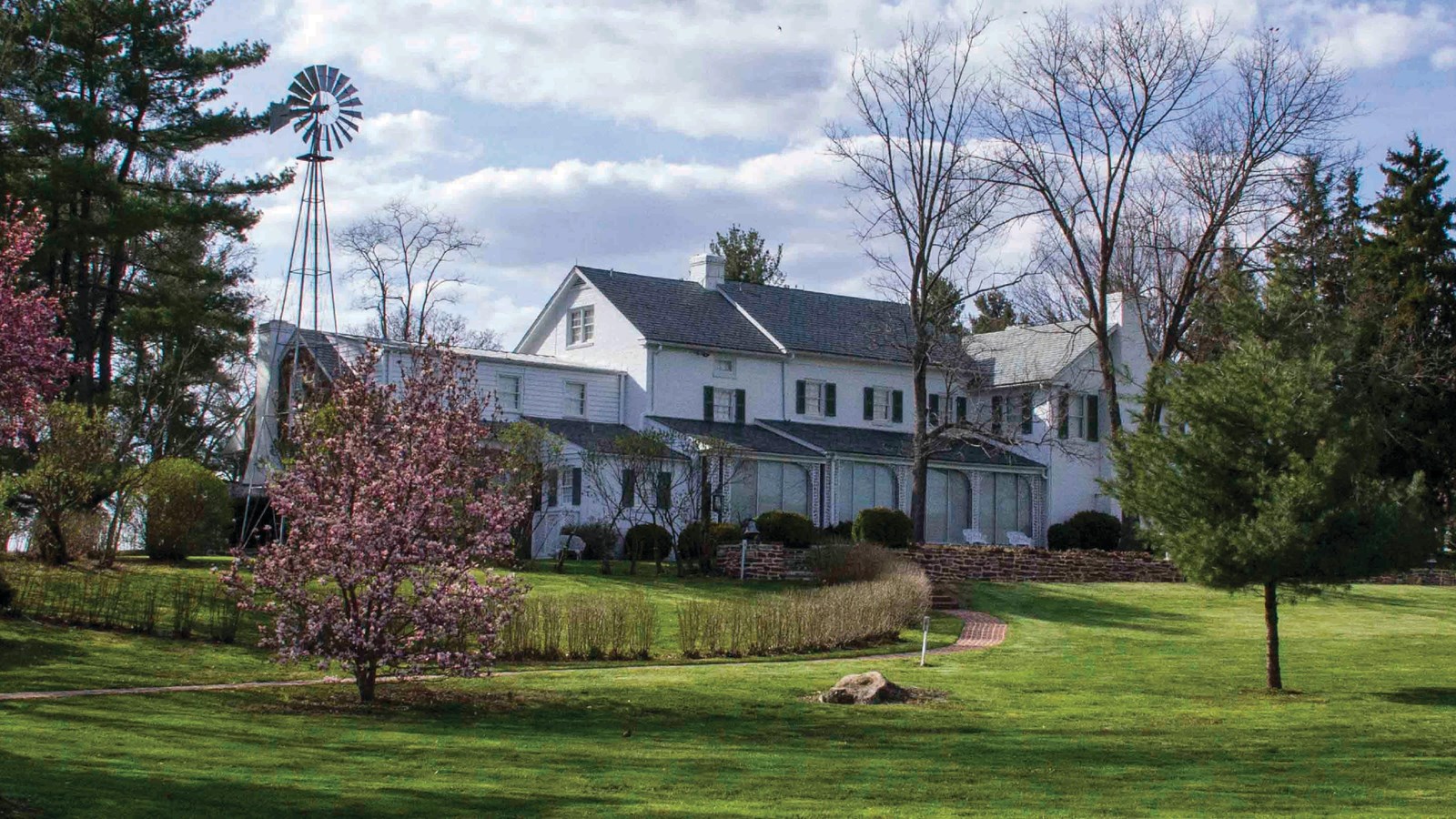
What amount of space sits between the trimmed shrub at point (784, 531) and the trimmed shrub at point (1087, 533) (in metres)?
12.4

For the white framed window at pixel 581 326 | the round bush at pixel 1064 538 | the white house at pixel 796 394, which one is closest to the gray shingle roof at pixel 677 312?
the white house at pixel 796 394

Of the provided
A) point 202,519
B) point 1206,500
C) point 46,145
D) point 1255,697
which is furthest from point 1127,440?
point 46,145

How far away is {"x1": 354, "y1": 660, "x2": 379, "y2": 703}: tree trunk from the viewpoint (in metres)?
16.7

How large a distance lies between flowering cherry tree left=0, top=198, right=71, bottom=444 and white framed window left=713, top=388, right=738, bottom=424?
82.5 feet

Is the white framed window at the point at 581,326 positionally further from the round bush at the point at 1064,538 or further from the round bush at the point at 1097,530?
the round bush at the point at 1097,530

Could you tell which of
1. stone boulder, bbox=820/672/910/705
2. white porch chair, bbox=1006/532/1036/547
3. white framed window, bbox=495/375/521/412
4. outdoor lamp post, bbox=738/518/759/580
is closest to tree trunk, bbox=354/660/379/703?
stone boulder, bbox=820/672/910/705

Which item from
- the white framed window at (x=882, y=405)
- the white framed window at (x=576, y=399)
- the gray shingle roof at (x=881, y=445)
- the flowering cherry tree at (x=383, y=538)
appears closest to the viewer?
the flowering cherry tree at (x=383, y=538)

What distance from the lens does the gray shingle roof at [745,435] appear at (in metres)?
41.3

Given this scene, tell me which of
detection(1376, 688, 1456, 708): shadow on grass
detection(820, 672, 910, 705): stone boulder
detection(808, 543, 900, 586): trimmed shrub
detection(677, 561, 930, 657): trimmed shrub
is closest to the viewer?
detection(820, 672, 910, 705): stone boulder

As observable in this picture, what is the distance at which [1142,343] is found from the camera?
5028 centimetres

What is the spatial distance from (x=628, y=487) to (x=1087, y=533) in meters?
18.1

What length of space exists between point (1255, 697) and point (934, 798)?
1017 centimetres

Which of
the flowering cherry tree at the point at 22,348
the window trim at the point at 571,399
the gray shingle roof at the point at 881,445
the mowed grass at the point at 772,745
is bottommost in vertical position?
the mowed grass at the point at 772,745

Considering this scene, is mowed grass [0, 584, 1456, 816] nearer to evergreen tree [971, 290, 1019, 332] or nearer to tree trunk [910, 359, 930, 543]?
tree trunk [910, 359, 930, 543]
